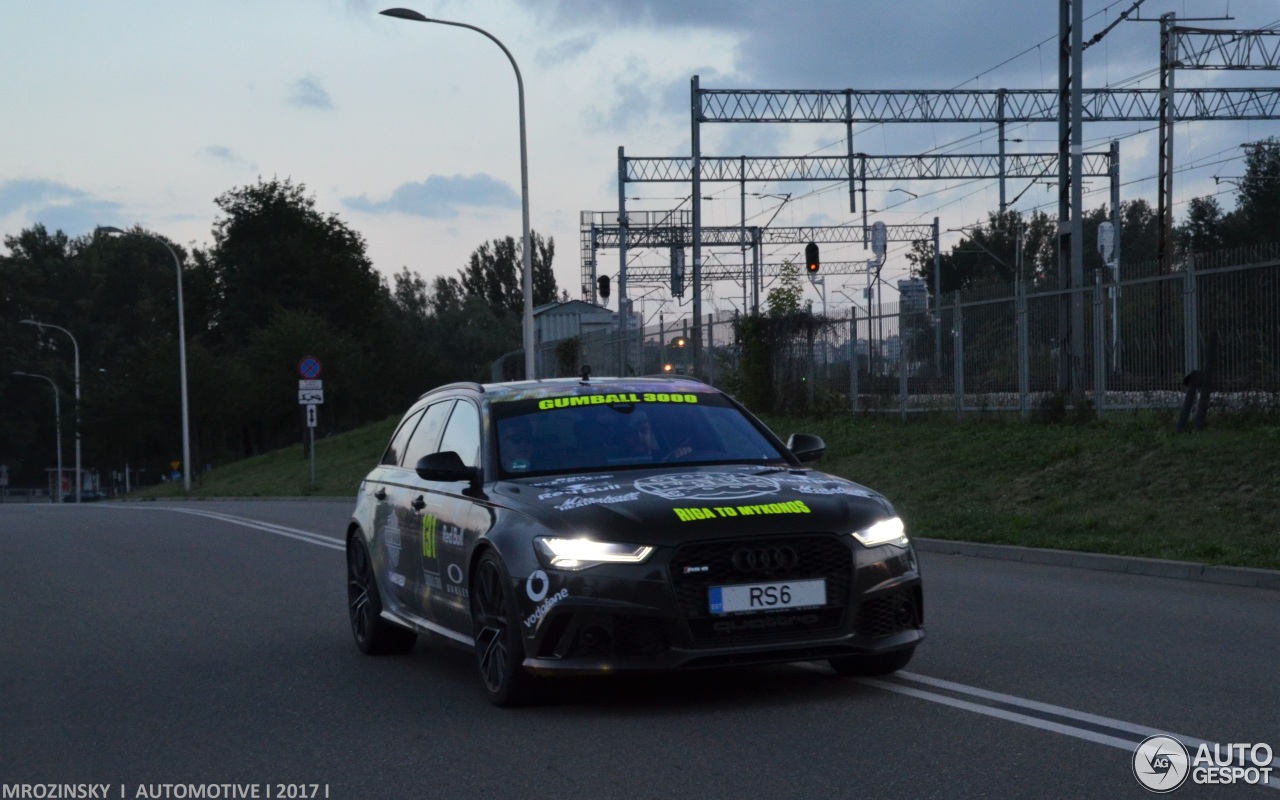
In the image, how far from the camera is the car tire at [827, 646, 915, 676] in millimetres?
7805

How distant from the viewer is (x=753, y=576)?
276 inches

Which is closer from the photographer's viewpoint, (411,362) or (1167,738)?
(1167,738)

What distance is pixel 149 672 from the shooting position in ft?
30.5

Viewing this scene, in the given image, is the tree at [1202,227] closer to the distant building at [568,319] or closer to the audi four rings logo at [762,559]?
the distant building at [568,319]

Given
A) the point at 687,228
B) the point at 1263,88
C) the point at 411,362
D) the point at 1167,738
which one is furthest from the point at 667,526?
the point at 411,362

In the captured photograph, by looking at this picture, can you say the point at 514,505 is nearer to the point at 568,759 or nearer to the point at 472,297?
the point at 568,759

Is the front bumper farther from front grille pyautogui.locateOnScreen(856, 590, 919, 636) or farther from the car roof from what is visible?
the car roof

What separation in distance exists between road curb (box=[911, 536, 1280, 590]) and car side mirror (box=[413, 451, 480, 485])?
7625 mm

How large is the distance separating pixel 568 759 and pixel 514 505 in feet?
5.07

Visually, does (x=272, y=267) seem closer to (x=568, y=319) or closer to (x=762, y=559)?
(x=568, y=319)

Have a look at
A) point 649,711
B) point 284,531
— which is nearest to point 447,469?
point 649,711

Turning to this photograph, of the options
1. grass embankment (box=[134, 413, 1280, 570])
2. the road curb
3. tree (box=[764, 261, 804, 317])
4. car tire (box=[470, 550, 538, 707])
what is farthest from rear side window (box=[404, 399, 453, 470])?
tree (box=[764, 261, 804, 317])

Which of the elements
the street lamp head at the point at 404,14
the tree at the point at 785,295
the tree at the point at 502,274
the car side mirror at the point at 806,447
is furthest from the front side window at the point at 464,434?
the tree at the point at 502,274

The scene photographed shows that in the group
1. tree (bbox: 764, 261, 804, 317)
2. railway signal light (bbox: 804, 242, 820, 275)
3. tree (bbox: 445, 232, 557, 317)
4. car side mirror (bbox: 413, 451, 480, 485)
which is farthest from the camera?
tree (bbox: 445, 232, 557, 317)
